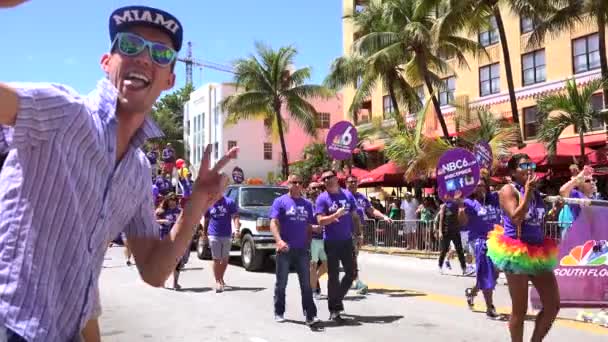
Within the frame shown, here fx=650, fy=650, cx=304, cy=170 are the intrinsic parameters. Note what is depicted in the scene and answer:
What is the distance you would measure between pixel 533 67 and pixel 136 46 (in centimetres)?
3154

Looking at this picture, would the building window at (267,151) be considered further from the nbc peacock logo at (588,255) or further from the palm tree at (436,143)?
the nbc peacock logo at (588,255)

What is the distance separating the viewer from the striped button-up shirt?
163 cm

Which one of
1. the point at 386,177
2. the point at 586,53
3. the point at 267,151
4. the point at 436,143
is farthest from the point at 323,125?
the point at 436,143

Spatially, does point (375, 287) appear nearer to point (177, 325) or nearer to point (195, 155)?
point (177, 325)

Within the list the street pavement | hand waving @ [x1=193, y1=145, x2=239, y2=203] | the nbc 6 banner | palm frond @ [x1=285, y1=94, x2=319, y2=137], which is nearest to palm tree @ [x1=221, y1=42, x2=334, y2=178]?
palm frond @ [x1=285, y1=94, x2=319, y2=137]

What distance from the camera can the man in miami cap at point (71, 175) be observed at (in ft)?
5.38

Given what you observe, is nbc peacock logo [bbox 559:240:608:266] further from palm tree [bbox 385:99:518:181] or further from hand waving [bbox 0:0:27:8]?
palm tree [bbox 385:99:518:181]

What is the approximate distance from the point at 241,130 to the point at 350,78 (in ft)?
83.5

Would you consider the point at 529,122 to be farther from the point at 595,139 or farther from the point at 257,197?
the point at 257,197

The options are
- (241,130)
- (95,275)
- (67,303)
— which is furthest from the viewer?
(241,130)

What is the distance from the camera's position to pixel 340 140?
49.6 ft

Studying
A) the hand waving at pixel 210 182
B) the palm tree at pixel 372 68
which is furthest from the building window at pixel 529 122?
the hand waving at pixel 210 182

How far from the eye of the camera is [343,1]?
44.9m

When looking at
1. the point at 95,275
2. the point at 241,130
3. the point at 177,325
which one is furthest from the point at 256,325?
the point at 241,130
